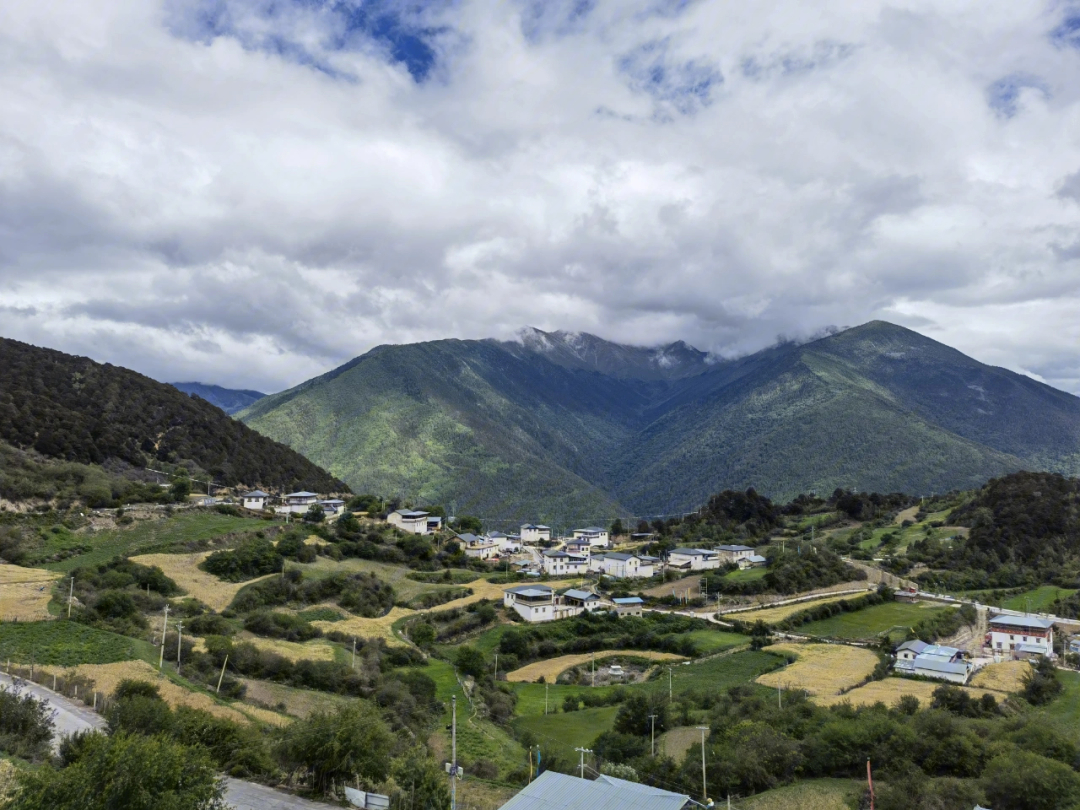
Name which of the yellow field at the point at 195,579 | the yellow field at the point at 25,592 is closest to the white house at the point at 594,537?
the yellow field at the point at 195,579

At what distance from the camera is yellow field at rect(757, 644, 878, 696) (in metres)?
40.8

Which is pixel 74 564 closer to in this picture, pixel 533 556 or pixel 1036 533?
pixel 533 556

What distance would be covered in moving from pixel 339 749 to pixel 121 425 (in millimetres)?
80946

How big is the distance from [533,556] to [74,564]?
51340 mm

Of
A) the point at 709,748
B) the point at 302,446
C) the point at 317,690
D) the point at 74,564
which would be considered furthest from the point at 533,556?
the point at 302,446

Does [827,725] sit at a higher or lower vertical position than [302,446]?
lower

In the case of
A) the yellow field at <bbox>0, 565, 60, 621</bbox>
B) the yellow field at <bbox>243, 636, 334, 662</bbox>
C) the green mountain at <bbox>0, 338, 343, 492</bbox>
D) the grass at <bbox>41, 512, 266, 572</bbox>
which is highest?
the green mountain at <bbox>0, 338, 343, 492</bbox>

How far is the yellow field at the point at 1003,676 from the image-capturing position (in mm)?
40875

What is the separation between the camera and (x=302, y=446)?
159125mm

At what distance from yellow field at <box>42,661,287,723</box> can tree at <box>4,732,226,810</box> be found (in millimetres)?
9538

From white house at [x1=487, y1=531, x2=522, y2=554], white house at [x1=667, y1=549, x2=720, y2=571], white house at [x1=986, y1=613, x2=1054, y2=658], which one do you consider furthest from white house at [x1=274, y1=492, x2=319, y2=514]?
white house at [x1=986, y1=613, x2=1054, y2=658]

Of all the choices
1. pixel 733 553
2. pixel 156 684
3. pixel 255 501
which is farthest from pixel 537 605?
pixel 156 684

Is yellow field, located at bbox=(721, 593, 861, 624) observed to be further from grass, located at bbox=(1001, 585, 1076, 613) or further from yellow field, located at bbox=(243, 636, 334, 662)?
yellow field, located at bbox=(243, 636, 334, 662)

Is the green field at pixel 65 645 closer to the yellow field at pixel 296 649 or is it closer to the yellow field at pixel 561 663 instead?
the yellow field at pixel 296 649
